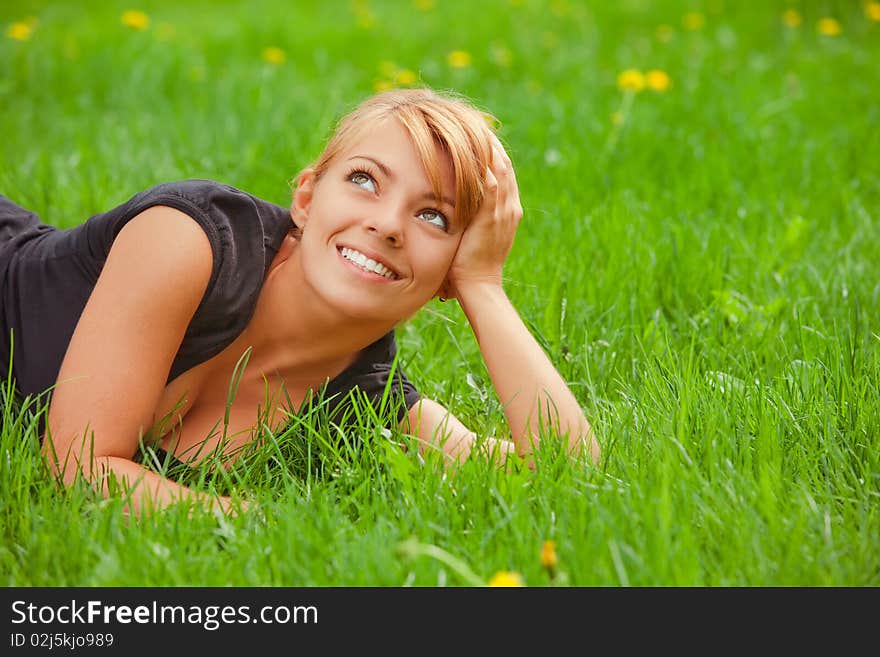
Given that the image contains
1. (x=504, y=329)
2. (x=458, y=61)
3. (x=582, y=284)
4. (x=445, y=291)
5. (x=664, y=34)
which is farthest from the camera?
(x=664, y=34)

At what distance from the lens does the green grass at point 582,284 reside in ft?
5.55

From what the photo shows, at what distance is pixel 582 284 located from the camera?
9.62 feet

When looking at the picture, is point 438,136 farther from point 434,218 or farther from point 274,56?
point 274,56

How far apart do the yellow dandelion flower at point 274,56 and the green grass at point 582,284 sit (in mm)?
67

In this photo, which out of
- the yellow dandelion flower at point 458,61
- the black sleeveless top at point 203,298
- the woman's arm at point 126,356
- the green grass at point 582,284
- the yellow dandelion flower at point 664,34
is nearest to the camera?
the green grass at point 582,284

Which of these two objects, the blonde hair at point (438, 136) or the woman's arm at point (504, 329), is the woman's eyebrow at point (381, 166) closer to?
the blonde hair at point (438, 136)

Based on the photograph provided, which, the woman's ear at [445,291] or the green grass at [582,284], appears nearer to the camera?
the green grass at [582,284]

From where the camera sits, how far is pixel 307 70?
5.34 metres

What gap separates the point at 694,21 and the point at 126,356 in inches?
178

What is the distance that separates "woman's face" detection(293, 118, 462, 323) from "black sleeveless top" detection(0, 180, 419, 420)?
0.13 metres

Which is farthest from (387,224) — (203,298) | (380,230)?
(203,298)

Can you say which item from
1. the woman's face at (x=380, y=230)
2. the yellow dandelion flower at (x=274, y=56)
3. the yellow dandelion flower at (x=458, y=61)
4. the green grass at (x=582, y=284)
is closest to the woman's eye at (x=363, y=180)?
the woman's face at (x=380, y=230)

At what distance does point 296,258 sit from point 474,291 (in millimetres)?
376
